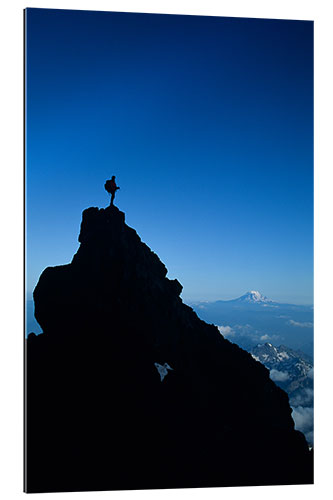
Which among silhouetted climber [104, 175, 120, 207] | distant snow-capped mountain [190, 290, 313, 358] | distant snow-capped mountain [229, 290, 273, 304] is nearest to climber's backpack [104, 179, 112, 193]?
silhouetted climber [104, 175, 120, 207]

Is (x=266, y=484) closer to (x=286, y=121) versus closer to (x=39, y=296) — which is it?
(x=39, y=296)

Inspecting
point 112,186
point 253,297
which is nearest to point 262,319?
point 253,297

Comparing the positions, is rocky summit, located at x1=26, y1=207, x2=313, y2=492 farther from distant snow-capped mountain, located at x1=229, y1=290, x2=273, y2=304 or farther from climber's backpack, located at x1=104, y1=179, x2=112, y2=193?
distant snow-capped mountain, located at x1=229, y1=290, x2=273, y2=304

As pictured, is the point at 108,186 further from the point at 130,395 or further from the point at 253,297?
the point at 130,395

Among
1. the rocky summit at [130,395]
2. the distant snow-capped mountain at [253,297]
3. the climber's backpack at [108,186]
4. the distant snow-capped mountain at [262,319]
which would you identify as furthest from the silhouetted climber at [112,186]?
the distant snow-capped mountain at [253,297]
